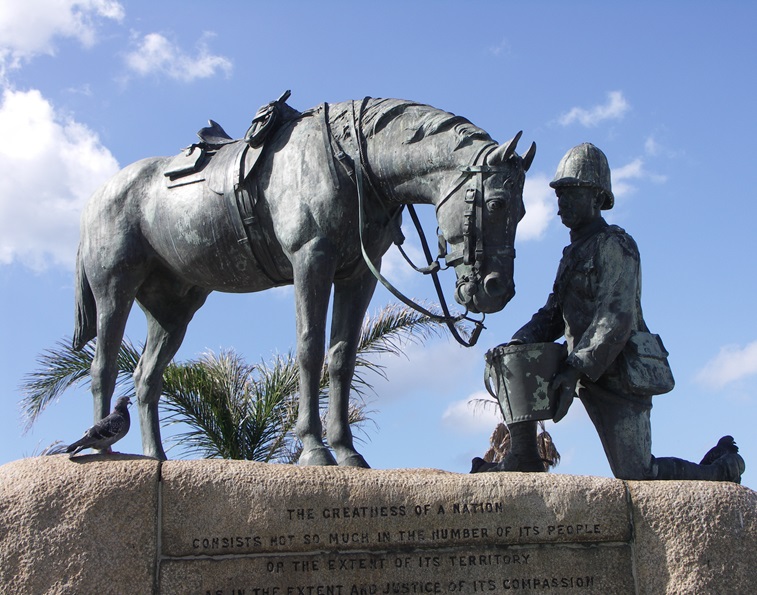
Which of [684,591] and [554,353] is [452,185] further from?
[684,591]

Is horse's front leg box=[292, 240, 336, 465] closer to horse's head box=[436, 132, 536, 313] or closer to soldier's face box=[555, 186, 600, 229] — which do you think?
horse's head box=[436, 132, 536, 313]

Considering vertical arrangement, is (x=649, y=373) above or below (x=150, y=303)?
below

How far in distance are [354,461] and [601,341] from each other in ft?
5.21

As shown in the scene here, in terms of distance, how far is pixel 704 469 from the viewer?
6152 millimetres

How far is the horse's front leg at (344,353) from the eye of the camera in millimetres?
6484

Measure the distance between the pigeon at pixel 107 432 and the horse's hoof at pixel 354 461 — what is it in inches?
50.4

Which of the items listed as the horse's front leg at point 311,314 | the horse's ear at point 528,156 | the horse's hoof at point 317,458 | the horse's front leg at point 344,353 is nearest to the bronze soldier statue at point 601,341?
the horse's ear at point 528,156

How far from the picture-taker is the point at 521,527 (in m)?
5.45

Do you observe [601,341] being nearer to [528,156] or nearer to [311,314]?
[528,156]

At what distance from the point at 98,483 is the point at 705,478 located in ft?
11.0

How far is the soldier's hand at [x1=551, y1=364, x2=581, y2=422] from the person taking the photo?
6.14 meters

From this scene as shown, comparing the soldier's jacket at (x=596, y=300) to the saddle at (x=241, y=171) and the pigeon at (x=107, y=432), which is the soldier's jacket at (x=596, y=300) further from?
the pigeon at (x=107, y=432)

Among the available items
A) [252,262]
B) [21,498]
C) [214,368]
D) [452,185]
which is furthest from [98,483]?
[214,368]

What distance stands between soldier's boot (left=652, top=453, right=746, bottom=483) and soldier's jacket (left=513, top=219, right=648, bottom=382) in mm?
646
